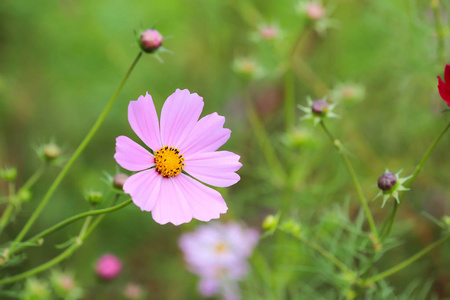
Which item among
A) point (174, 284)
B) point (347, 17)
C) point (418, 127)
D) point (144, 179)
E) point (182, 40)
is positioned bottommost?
point (144, 179)

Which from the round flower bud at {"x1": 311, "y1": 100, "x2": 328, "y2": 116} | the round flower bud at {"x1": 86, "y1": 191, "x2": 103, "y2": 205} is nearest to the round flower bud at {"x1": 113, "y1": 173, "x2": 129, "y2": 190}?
the round flower bud at {"x1": 86, "y1": 191, "x2": 103, "y2": 205}

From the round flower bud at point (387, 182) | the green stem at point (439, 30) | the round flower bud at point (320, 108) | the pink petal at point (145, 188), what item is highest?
the green stem at point (439, 30)

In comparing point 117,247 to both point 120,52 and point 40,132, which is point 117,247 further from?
point 120,52

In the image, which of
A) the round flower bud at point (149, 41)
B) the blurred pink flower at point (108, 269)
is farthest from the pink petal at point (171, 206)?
the blurred pink flower at point (108, 269)

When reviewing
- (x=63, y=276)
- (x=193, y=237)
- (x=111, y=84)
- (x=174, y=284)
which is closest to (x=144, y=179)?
(x=63, y=276)

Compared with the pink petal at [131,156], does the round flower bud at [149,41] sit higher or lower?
higher

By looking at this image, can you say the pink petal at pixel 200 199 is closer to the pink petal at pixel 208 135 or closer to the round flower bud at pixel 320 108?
the pink petal at pixel 208 135
